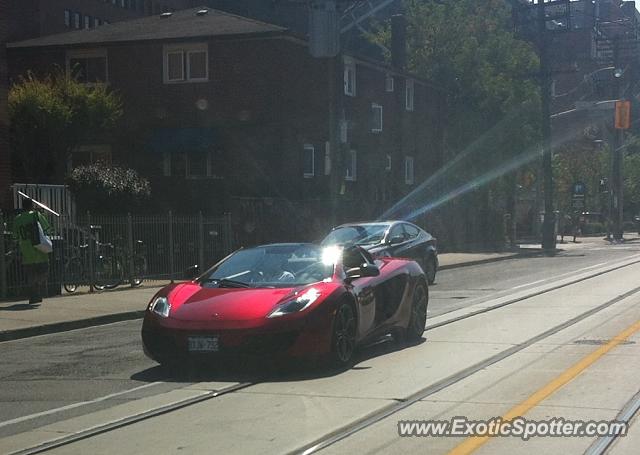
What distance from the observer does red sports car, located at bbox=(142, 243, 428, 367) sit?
10250mm

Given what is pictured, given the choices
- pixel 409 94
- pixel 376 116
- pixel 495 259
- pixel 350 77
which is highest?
pixel 350 77

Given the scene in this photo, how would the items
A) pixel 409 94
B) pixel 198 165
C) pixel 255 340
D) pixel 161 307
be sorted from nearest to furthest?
pixel 255 340, pixel 161 307, pixel 198 165, pixel 409 94

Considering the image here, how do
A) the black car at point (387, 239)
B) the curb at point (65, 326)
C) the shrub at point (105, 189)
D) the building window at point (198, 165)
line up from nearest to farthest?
the curb at point (65, 326), the black car at point (387, 239), the shrub at point (105, 189), the building window at point (198, 165)

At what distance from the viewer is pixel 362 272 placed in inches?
455

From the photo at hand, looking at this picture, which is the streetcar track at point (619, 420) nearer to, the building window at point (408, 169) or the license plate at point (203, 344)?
the license plate at point (203, 344)

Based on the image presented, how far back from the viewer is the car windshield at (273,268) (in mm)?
11234

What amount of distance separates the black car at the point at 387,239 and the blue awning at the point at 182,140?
1238cm

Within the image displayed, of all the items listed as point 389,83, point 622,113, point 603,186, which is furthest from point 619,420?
point 603,186

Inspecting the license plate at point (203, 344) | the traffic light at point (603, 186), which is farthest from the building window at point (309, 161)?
the traffic light at point (603, 186)

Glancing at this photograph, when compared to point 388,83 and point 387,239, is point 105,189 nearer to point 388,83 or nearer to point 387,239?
point 387,239

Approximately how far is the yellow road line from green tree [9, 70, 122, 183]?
20.4 m

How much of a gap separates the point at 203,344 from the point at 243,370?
31.2 inches

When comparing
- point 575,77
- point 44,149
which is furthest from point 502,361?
point 575,77

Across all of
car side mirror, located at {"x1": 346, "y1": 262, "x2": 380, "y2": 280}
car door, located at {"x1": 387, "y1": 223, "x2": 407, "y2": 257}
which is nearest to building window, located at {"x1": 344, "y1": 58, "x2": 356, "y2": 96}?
car door, located at {"x1": 387, "y1": 223, "x2": 407, "y2": 257}
